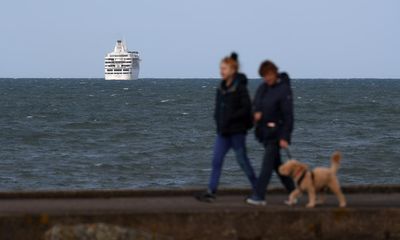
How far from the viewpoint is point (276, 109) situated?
8531 millimetres

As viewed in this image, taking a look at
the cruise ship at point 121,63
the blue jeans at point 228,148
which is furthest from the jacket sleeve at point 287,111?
the cruise ship at point 121,63

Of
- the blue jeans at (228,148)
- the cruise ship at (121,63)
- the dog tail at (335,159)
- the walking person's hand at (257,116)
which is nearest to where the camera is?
the dog tail at (335,159)

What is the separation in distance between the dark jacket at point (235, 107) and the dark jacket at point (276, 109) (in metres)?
0.12

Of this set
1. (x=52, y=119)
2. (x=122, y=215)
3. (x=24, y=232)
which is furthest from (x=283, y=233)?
(x=52, y=119)

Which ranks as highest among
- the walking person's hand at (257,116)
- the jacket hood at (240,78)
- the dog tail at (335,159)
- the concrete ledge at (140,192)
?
the jacket hood at (240,78)

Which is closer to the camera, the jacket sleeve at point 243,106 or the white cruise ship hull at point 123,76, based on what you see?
the jacket sleeve at point 243,106

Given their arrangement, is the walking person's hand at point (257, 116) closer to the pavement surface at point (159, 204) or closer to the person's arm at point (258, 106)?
the person's arm at point (258, 106)

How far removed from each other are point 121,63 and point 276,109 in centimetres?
15624

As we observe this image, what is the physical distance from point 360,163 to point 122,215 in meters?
Answer: 19.7

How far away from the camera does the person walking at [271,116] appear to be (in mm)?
8477

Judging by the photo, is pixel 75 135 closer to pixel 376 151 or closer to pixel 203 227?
pixel 376 151

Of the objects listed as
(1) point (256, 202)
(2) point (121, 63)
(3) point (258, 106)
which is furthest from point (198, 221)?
(2) point (121, 63)

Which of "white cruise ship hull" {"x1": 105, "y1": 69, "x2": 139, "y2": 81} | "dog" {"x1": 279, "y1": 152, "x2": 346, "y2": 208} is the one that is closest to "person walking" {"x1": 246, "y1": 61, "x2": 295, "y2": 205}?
"dog" {"x1": 279, "y1": 152, "x2": 346, "y2": 208}

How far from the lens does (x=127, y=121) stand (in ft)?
158
